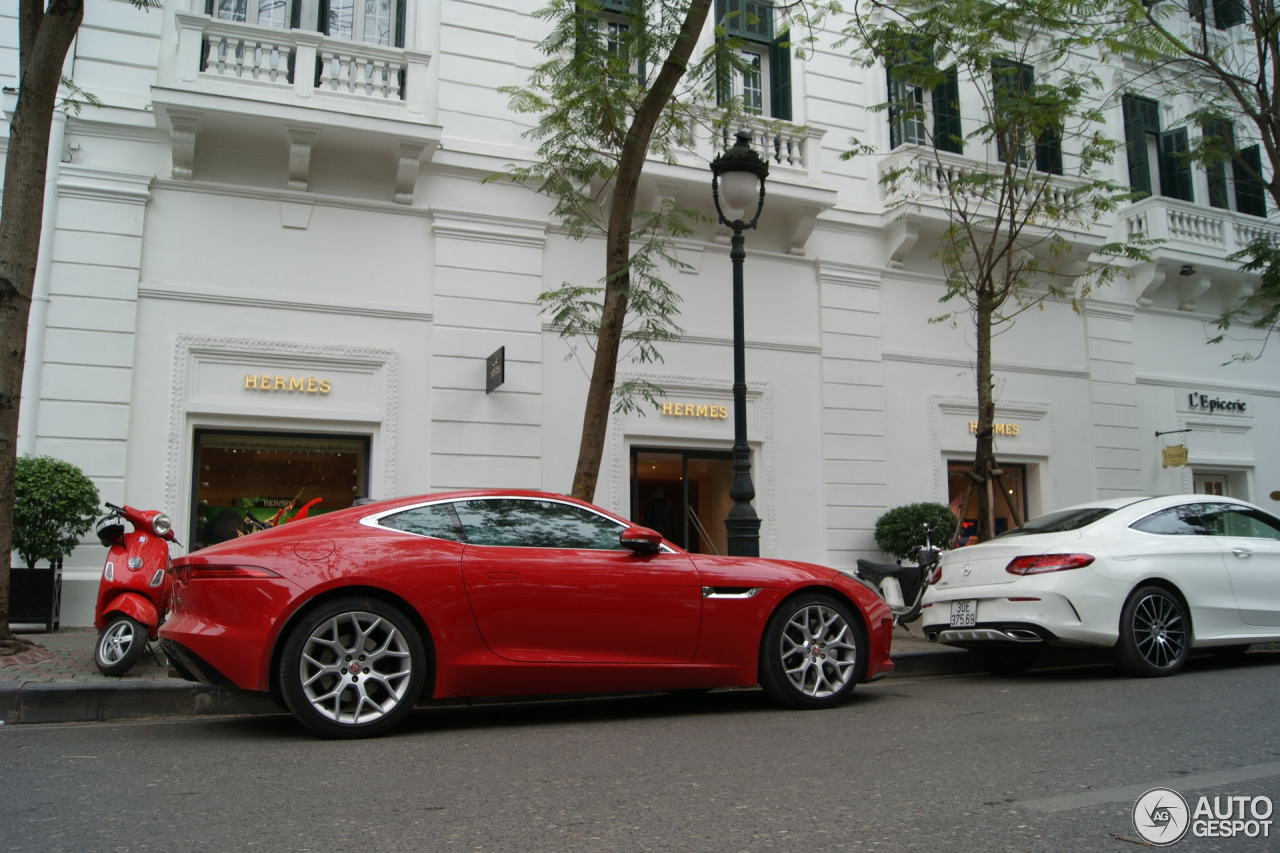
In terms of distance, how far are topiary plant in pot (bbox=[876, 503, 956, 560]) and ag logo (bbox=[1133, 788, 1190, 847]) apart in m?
9.87

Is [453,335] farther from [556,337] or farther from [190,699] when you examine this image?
[190,699]

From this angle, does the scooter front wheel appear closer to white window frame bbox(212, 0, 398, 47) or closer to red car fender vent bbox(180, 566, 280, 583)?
red car fender vent bbox(180, 566, 280, 583)

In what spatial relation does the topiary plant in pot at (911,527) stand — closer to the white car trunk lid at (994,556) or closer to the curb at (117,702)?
the white car trunk lid at (994,556)

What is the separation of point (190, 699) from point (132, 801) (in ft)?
8.84

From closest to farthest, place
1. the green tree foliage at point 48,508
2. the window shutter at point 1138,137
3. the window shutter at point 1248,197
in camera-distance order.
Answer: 1. the green tree foliage at point 48,508
2. the window shutter at point 1138,137
3. the window shutter at point 1248,197

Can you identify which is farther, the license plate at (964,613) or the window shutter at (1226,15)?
the window shutter at (1226,15)

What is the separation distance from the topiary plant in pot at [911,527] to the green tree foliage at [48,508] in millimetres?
9656

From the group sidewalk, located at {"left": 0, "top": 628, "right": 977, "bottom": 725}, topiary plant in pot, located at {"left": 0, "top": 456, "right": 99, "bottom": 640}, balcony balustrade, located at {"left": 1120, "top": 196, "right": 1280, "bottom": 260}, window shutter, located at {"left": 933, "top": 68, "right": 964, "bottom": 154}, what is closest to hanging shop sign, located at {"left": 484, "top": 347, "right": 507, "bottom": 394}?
topiary plant in pot, located at {"left": 0, "top": 456, "right": 99, "bottom": 640}

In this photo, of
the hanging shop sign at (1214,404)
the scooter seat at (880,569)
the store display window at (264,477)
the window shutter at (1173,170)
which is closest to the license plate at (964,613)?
the scooter seat at (880,569)

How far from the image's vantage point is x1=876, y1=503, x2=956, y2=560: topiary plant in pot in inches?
543

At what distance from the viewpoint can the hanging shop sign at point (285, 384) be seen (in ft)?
37.4

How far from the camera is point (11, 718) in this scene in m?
6.06

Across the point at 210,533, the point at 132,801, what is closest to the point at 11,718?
the point at 132,801

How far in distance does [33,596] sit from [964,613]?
334 inches
